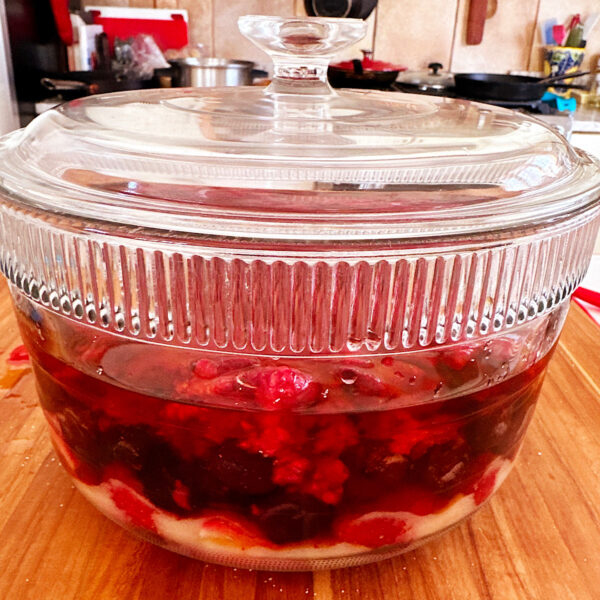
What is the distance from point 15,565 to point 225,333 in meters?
0.24

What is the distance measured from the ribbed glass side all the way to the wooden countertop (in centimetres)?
18

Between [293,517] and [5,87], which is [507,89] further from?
[293,517]

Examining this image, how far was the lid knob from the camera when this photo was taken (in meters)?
0.48

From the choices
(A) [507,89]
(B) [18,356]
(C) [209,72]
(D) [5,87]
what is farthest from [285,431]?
(C) [209,72]

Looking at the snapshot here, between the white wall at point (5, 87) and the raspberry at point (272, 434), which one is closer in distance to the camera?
the raspberry at point (272, 434)

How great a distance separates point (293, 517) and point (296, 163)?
219 mm

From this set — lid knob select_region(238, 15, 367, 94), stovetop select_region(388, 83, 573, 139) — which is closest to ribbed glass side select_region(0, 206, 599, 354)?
lid knob select_region(238, 15, 367, 94)

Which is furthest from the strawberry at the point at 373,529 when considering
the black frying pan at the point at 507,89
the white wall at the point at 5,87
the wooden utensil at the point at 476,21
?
the wooden utensil at the point at 476,21

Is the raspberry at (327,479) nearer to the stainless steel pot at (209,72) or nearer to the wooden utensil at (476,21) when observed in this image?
the stainless steel pot at (209,72)

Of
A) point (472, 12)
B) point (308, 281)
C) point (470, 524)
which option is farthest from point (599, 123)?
A: point (308, 281)

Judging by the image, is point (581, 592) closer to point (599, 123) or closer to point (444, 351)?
point (444, 351)

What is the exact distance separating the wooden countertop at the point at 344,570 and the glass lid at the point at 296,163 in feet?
0.83

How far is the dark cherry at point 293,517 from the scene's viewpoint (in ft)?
1.29

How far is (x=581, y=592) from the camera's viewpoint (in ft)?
1.46
